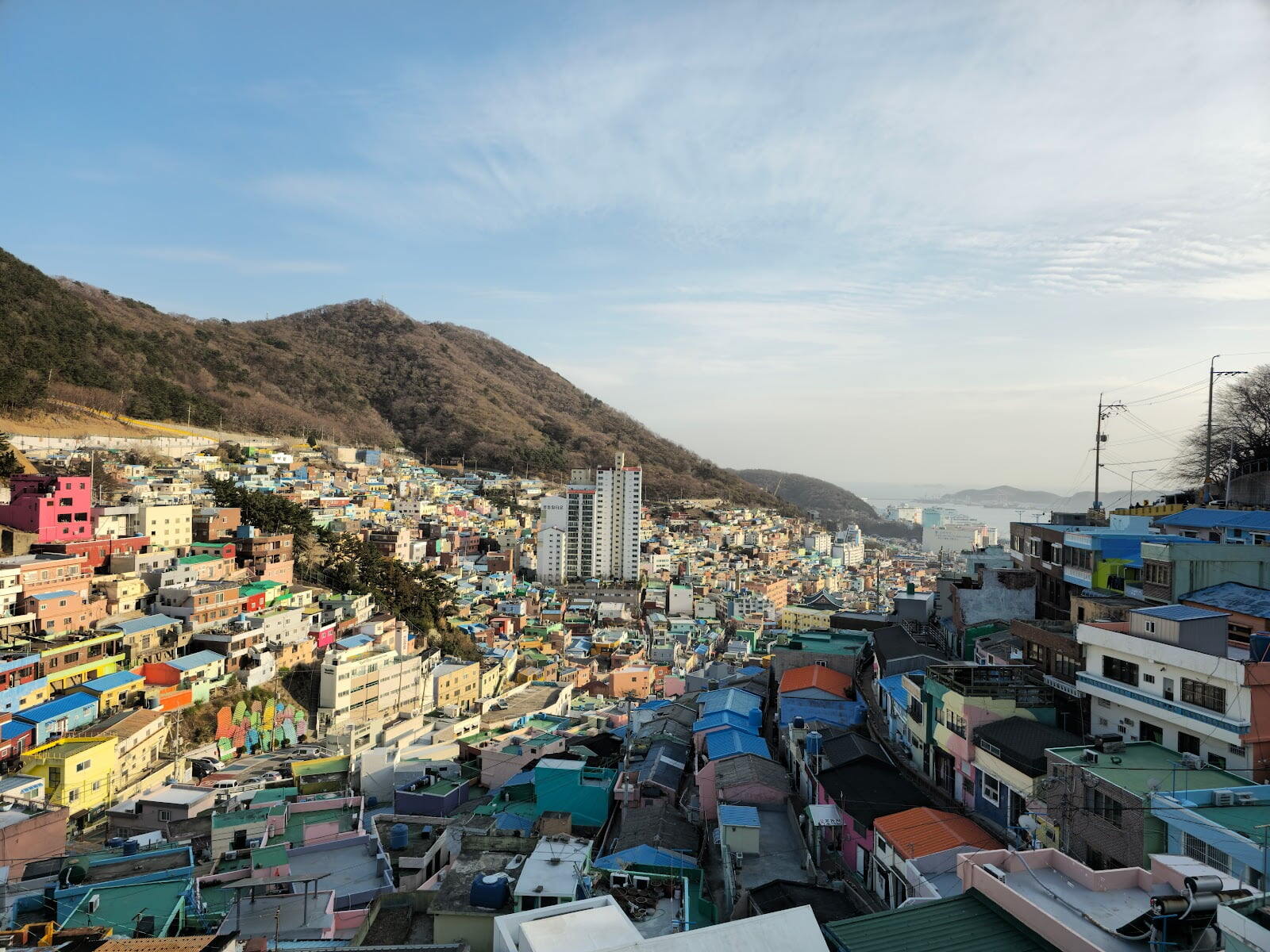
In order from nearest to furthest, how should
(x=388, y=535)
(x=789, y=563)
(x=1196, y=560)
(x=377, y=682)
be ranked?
(x=1196, y=560) < (x=377, y=682) < (x=388, y=535) < (x=789, y=563)

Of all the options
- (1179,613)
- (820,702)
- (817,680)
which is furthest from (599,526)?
(1179,613)

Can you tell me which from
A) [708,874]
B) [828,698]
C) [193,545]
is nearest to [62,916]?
[708,874]

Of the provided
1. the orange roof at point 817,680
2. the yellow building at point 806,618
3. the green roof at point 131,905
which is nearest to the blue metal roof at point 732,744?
the orange roof at point 817,680

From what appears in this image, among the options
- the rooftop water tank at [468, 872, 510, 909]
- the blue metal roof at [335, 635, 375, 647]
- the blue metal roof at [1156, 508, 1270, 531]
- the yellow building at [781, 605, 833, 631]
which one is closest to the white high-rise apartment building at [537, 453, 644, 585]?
the yellow building at [781, 605, 833, 631]

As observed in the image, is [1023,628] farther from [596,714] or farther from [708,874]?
[596,714]

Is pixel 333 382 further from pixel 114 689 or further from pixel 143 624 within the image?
pixel 114 689

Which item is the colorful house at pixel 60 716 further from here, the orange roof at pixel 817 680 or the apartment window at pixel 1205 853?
the apartment window at pixel 1205 853
